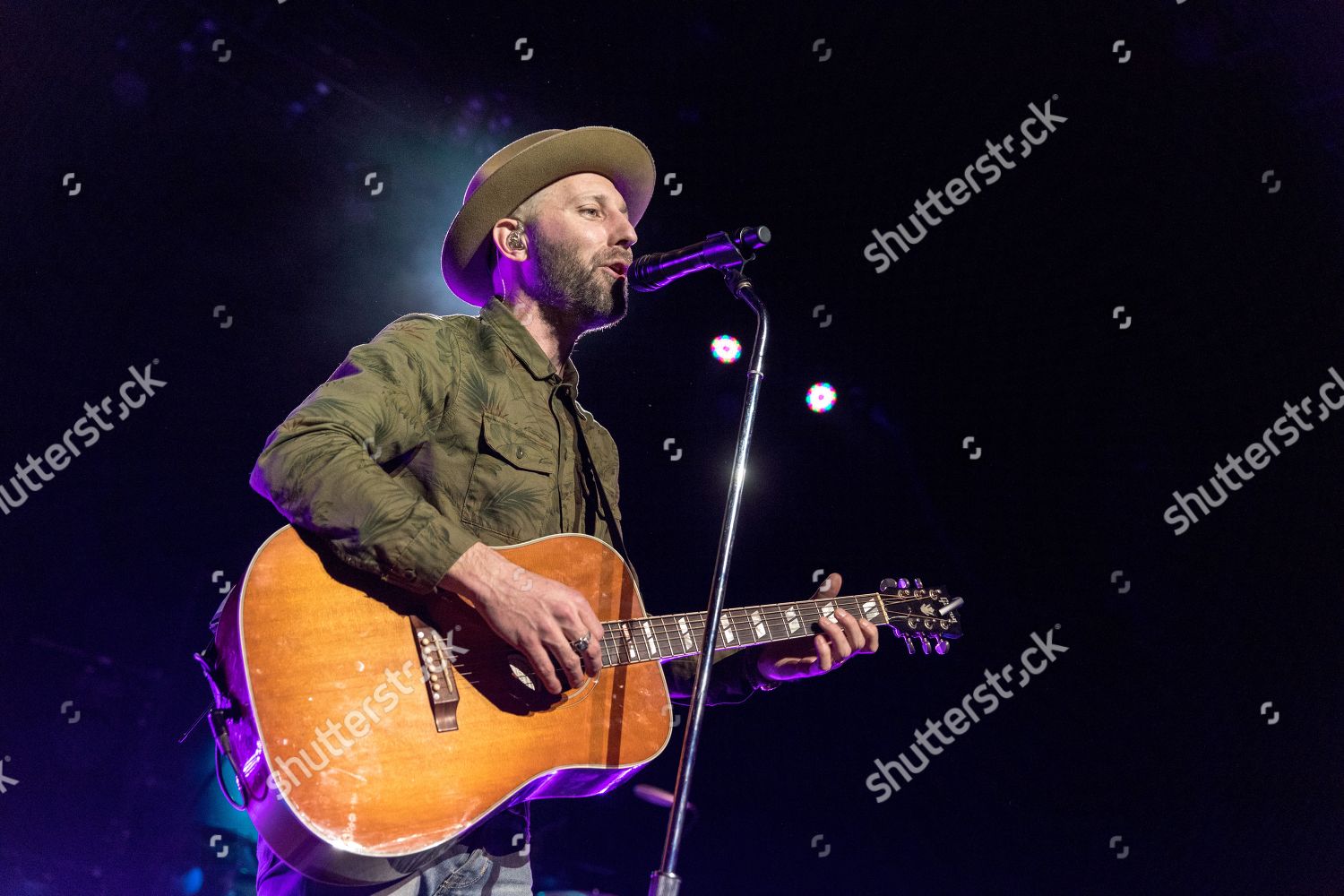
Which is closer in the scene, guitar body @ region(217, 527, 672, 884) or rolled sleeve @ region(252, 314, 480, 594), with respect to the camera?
guitar body @ region(217, 527, 672, 884)

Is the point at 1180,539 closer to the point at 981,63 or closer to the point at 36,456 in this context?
the point at 981,63

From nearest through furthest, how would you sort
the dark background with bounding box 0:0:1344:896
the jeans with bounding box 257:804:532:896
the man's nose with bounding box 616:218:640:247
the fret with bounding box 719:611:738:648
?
the jeans with bounding box 257:804:532:896, the fret with bounding box 719:611:738:648, the man's nose with bounding box 616:218:640:247, the dark background with bounding box 0:0:1344:896

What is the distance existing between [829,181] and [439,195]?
2295 mm

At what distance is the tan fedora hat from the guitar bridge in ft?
5.41

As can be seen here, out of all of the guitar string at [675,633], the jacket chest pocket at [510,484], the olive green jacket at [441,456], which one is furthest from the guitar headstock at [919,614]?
the jacket chest pocket at [510,484]

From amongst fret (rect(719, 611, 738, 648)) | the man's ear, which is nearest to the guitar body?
fret (rect(719, 611, 738, 648))

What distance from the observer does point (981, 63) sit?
16.3ft

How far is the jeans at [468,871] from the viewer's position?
1.80 meters
